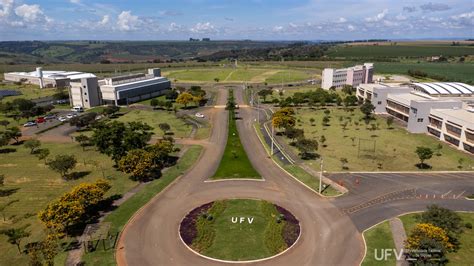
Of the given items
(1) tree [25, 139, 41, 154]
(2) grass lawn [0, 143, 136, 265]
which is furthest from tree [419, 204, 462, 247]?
(1) tree [25, 139, 41, 154]

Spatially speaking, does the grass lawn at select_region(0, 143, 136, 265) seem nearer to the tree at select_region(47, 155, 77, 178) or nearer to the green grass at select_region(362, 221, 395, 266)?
the tree at select_region(47, 155, 77, 178)

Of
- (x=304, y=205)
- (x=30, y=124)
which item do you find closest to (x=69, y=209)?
(x=304, y=205)

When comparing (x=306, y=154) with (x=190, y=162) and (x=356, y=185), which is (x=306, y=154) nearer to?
(x=356, y=185)

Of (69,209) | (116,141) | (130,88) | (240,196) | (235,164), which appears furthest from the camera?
(130,88)

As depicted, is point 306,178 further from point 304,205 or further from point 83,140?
point 83,140

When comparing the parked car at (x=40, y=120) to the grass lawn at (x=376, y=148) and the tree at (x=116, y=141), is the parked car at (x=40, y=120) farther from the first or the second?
the grass lawn at (x=376, y=148)
